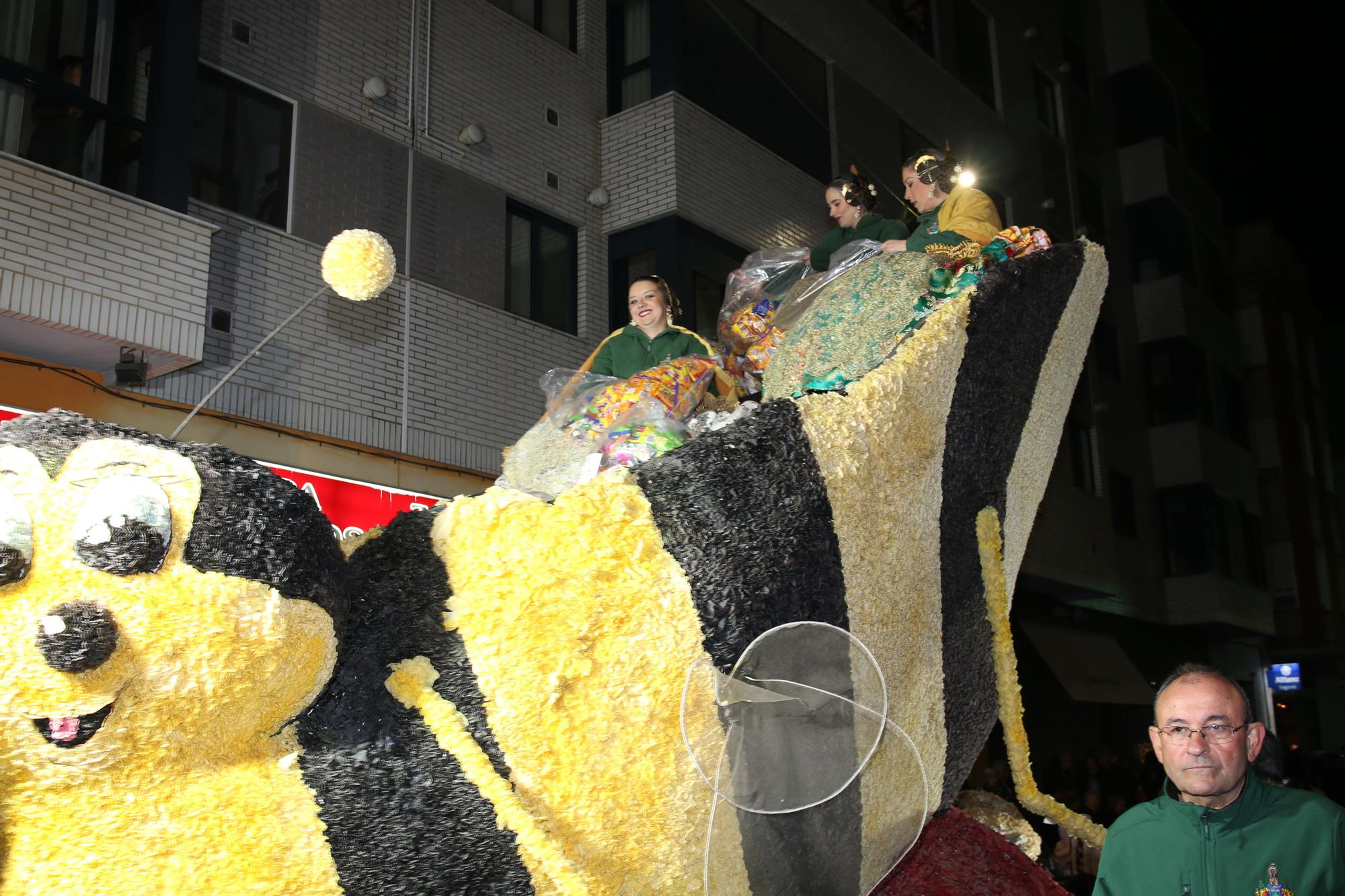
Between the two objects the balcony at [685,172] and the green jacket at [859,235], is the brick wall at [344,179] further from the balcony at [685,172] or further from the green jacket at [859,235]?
the green jacket at [859,235]

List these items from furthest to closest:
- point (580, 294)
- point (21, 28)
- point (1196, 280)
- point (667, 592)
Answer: point (1196, 280) < point (580, 294) < point (21, 28) < point (667, 592)

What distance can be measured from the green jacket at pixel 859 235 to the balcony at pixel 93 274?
451cm

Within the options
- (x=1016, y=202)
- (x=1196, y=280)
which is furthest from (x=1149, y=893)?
(x=1196, y=280)

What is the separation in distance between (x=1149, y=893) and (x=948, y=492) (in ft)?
3.06

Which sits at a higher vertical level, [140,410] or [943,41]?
[943,41]

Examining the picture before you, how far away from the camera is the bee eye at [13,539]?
1430mm

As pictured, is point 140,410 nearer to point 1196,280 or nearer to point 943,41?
point 943,41

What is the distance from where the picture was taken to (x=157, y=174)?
282 inches

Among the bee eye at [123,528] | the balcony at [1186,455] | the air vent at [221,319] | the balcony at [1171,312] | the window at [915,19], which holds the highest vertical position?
the window at [915,19]

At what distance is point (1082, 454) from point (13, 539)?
63.1 feet

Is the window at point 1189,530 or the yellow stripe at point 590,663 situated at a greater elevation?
the window at point 1189,530

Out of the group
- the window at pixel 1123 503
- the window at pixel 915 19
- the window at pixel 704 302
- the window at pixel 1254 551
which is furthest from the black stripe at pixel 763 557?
the window at pixel 1254 551

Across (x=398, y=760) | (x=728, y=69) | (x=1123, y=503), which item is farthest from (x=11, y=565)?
(x=1123, y=503)

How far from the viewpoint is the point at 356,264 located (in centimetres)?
233
